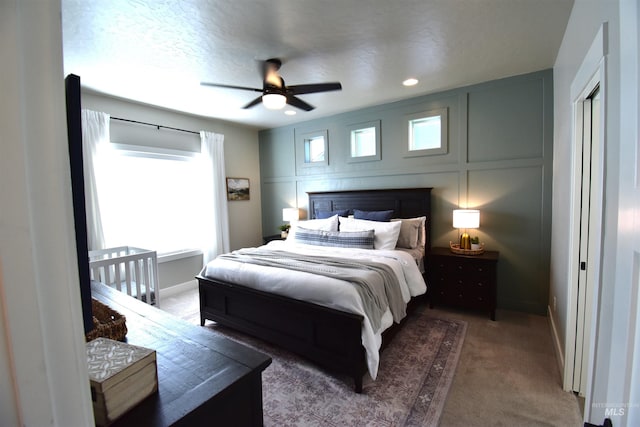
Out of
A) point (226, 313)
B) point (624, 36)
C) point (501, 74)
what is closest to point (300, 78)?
point (501, 74)

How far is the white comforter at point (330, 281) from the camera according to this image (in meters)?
2.08

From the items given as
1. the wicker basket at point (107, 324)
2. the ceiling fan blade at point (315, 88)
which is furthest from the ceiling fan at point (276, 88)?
the wicker basket at point (107, 324)

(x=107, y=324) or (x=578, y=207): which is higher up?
(x=578, y=207)

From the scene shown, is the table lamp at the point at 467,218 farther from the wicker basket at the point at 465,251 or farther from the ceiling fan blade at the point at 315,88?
the ceiling fan blade at the point at 315,88

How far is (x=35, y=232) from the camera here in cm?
36

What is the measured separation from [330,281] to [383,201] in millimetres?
2093

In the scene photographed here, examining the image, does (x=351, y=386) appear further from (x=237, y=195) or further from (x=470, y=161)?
(x=237, y=195)

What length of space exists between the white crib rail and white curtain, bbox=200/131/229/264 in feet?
4.00

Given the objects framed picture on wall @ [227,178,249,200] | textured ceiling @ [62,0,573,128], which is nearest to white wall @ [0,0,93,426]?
textured ceiling @ [62,0,573,128]

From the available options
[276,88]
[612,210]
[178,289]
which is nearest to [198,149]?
[178,289]

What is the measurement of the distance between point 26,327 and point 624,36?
1.15 m

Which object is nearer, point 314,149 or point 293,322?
point 293,322

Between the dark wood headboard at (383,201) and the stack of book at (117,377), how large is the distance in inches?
138

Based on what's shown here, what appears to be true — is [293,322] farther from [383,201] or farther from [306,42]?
[306,42]
